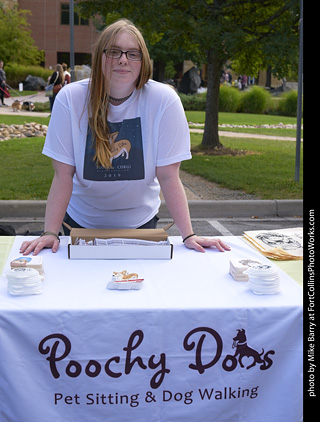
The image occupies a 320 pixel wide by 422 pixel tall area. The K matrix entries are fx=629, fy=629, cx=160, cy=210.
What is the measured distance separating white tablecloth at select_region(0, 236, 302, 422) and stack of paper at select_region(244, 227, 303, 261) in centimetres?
62

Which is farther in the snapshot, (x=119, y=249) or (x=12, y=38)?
(x=12, y=38)

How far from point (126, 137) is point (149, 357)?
1.16 m

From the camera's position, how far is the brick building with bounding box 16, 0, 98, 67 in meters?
51.9

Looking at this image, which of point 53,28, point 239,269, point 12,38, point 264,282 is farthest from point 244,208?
point 53,28

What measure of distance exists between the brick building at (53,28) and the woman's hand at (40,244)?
50.9 meters

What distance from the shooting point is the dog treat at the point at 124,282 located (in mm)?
2451

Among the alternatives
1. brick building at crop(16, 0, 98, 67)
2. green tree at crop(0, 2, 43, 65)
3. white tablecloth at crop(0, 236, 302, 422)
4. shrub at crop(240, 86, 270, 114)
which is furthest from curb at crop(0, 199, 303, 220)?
brick building at crop(16, 0, 98, 67)

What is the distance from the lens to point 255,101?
106ft

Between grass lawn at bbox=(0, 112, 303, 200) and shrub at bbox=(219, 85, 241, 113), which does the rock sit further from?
shrub at bbox=(219, 85, 241, 113)

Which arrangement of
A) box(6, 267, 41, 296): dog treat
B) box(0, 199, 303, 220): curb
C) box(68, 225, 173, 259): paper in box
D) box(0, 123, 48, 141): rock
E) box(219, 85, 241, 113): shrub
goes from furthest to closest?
box(219, 85, 241, 113): shrub, box(0, 123, 48, 141): rock, box(0, 199, 303, 220): curb, box(68, 225, 173, 259): paper in box, box(6, 267, 41, 296): dog treat

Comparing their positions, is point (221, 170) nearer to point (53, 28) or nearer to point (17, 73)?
point (17, 73)

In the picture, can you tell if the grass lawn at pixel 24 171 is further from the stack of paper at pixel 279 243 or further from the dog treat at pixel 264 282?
the dog treat at pixel 264 282

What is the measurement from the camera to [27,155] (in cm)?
1245

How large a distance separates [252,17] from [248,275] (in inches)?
417
